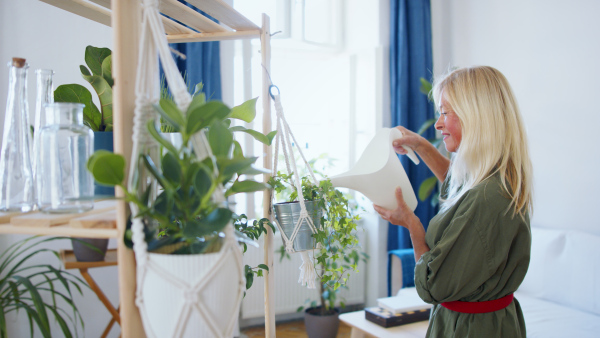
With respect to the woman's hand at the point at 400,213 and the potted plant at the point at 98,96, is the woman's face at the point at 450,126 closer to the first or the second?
the woman's hand at the point at 400,213

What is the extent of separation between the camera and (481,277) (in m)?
1.29

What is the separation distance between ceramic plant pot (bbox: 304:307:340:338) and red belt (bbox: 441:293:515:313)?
197 cm

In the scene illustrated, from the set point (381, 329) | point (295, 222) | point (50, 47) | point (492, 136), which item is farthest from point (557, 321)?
point (50, 47)

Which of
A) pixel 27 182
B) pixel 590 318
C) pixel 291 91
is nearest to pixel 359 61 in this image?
pixel 291 91

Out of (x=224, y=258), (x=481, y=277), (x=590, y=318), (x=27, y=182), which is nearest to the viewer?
(x=224, y=258)

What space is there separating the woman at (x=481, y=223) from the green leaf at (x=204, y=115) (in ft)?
2.78

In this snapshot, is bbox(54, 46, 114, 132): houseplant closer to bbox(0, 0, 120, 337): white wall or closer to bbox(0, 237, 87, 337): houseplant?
bbox(0, 237, 87, 337): houseplant

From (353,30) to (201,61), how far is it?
5.00 feet

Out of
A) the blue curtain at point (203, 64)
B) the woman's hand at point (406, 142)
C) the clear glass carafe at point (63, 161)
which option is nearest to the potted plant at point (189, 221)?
the clear glass carafe at point (63, 161)

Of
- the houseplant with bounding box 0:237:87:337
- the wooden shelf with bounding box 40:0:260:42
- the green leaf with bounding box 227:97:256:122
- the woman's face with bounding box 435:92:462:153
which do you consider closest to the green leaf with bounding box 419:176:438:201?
the woman's face with bounding box 435:92:462:153

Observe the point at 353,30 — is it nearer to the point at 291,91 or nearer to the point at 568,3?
the point at 291,91

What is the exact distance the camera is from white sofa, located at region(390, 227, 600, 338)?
229 cm

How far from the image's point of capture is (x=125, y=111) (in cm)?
72

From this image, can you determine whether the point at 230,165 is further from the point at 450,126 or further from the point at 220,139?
the point at 450,126
